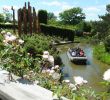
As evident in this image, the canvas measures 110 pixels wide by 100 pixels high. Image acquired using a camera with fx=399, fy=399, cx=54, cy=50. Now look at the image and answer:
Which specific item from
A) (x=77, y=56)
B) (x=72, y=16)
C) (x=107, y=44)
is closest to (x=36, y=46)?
(x=77, y=56)

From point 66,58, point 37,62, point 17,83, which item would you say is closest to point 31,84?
point 17,83

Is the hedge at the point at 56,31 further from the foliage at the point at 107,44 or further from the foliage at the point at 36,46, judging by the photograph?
the foliage at the point at 36,46

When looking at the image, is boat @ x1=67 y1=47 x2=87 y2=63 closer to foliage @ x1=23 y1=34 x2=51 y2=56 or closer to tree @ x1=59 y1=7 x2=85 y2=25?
foliage @ x1=23 y1=34 x2=51 y2=56

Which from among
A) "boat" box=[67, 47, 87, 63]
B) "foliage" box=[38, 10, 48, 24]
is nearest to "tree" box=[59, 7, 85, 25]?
"foliage" box=[38, 10, 48, 24]

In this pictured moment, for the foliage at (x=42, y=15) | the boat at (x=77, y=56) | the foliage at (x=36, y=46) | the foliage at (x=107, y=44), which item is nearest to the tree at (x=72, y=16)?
the foliage at (x=42, y=15)

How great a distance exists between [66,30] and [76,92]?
182ft

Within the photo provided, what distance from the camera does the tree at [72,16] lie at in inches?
5250

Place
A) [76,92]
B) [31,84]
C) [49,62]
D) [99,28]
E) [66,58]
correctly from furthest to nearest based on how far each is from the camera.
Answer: [99,28] → [66,58] → [49,62] → [76,92] → [31,84]

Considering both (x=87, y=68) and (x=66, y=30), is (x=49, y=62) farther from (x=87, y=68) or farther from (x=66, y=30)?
(x=66, y=30)

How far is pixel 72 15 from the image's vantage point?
442 feet

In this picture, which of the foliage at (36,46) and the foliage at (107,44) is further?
the foliage at (107,44)

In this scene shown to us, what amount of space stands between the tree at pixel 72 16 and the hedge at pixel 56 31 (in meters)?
72.9

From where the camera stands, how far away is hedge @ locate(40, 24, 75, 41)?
2149 inches

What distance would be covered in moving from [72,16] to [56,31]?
256ft
